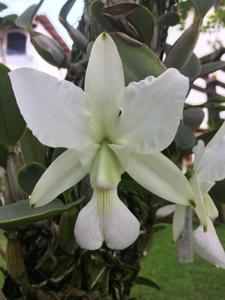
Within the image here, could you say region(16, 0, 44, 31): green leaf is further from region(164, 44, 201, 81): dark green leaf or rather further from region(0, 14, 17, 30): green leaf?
region(164, 44, 201, 81): dark green leaf

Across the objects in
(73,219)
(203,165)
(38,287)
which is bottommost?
(38,287)

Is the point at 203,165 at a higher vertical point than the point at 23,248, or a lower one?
Result: higher

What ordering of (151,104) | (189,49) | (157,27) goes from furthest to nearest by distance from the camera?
(157,27) → (189,49) → (151,104)

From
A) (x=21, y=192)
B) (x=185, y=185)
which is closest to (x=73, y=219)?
(x=21, y=192)

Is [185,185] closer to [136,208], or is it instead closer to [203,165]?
[203,165]

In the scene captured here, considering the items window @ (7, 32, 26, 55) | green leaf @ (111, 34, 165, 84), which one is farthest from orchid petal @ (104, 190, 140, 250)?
window @ (7, 32, 26, 55)

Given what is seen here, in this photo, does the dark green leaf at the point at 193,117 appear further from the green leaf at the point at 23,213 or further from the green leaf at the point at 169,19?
the green leaf at the point at 23,213

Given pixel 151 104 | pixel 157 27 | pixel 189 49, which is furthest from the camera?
pixel 157 27
